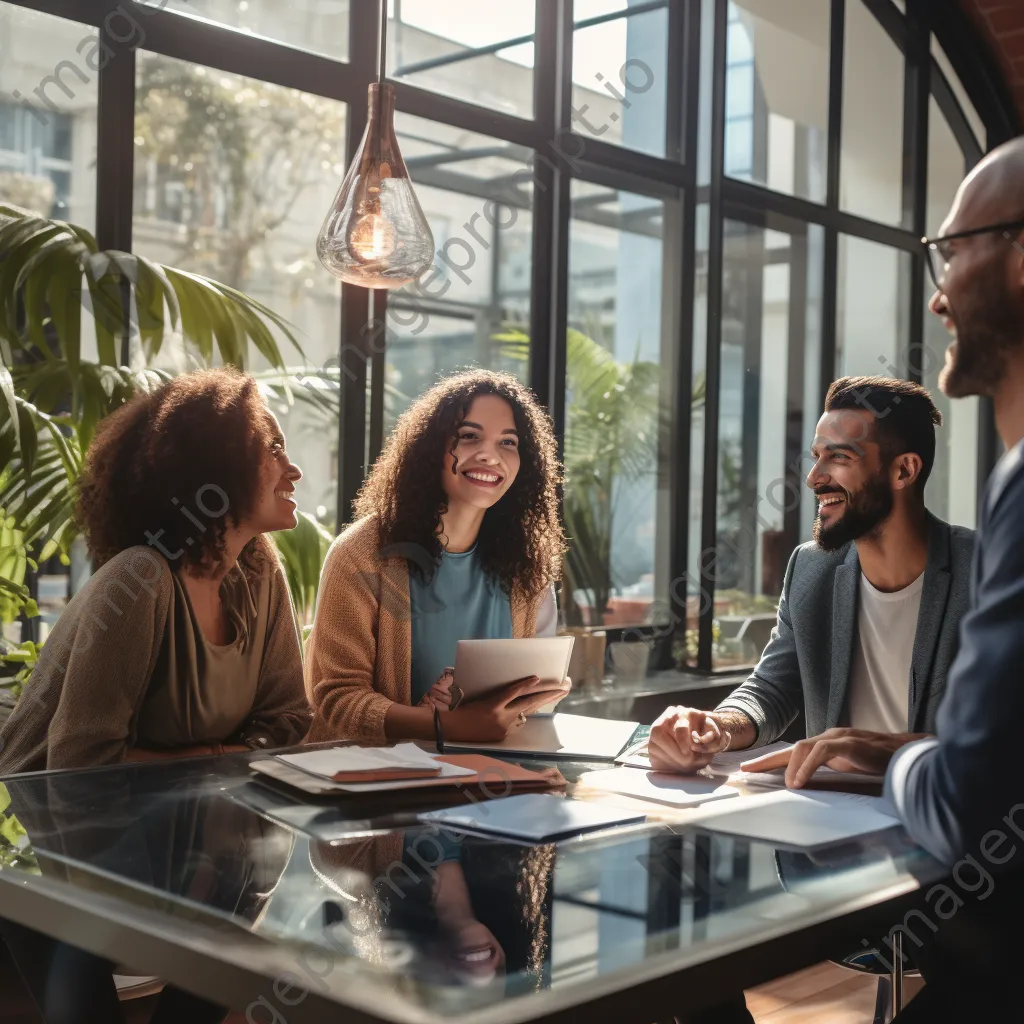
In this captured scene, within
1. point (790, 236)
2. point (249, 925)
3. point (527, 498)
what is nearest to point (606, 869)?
point (249, 925)

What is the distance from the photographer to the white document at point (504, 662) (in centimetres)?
214

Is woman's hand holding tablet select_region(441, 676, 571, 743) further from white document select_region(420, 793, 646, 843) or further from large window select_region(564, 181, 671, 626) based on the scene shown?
large window select_region(564, 181, 671, 626)

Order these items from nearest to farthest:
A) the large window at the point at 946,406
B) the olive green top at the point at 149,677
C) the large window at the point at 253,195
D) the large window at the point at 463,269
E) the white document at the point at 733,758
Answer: the white document at the point at 733,758
the olive green top at the point at 149,677
the large window at the point at 253,195
the large window at the point at 463,269
the large window at the point at 946,406

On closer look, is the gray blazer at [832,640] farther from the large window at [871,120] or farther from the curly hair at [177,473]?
the large window at [871,120]

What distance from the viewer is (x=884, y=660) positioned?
2434mm

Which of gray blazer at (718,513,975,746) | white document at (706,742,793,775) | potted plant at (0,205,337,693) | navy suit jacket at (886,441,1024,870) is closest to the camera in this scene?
navy suit jacket at (886,441,1024,870)

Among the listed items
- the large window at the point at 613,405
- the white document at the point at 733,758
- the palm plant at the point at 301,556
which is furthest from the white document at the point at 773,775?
the large window at the point at 613,405

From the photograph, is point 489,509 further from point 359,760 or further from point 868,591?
point 359,760

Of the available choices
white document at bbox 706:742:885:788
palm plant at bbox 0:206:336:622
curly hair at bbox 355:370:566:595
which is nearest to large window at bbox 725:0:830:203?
curly hair at bbox 355:370:566:595

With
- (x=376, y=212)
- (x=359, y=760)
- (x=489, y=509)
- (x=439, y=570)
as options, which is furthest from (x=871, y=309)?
(x=359, y=760)

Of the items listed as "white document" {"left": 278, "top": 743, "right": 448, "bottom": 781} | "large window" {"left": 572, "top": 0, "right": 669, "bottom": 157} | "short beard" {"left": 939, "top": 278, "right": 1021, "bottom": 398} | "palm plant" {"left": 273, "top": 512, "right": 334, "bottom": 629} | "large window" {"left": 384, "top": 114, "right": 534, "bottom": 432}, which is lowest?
"white document" {"left": 278, "top": 743, "right": 448, "bottom": 781}

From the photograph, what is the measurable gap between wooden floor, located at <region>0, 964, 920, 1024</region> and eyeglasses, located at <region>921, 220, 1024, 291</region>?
64.1 inches

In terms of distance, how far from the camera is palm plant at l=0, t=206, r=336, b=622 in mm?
2547

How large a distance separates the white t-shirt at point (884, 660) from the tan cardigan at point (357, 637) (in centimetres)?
89
